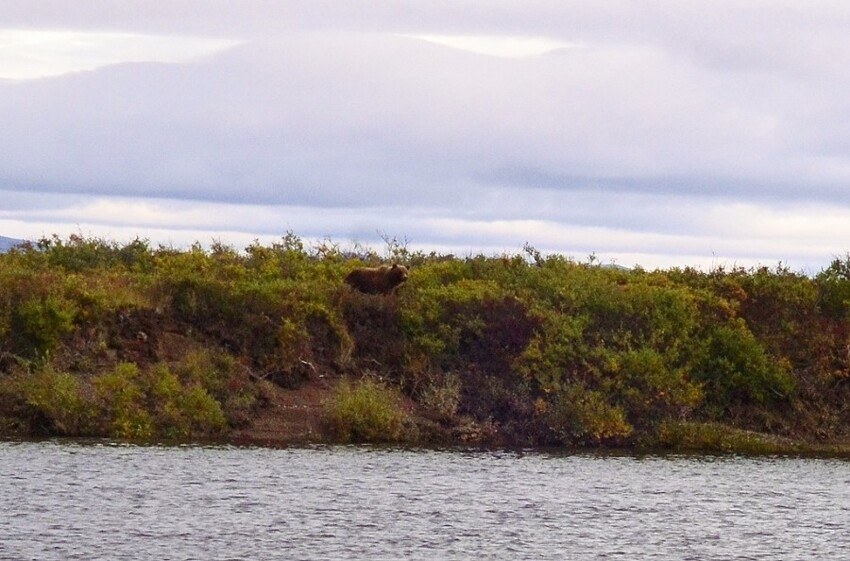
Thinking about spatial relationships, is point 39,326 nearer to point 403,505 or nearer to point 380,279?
point 380,279

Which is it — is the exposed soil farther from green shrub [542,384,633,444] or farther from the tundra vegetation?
green shrub [542,384,633,444]

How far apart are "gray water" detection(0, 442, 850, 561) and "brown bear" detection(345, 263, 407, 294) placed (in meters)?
7.29

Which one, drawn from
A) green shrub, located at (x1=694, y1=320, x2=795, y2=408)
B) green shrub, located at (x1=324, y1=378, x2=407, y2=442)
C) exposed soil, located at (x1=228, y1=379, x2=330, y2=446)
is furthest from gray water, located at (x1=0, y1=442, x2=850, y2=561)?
green shrub, located at (x1=694, y1=320, x2=795, y2=408)

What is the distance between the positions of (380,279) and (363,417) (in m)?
5.86

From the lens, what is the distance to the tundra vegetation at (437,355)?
3456 cm

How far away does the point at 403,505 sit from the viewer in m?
25.5

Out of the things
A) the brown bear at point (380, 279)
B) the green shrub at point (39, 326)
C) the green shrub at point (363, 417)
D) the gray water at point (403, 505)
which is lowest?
the gray water at point (403, 505)

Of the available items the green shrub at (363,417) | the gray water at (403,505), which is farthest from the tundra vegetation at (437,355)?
the gray water at (403,505)

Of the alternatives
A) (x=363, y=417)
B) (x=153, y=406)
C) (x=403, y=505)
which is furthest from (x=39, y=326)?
(x=403, y=505)

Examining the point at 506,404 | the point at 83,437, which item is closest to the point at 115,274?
the point at 83,437

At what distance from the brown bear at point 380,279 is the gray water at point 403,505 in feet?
23.9

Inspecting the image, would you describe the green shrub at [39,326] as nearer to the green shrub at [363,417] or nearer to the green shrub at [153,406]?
the green shrub at [153,406]

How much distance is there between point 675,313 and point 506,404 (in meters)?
4.92

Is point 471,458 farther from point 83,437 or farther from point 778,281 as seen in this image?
point 778,281
